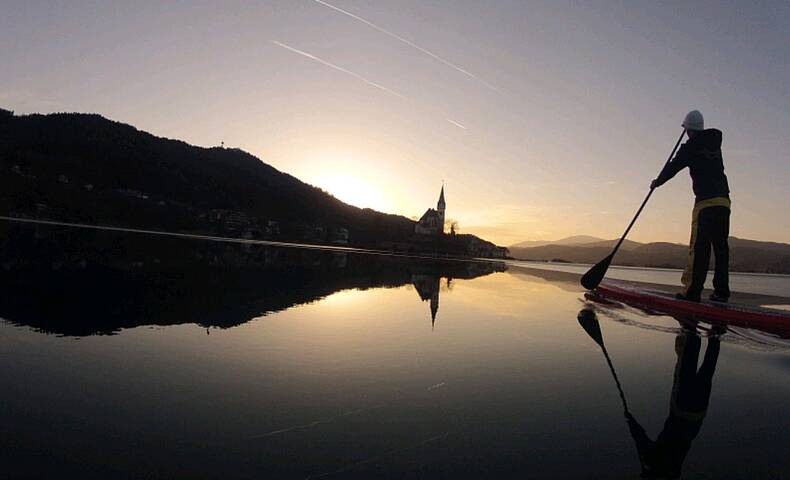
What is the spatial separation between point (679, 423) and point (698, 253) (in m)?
8.96

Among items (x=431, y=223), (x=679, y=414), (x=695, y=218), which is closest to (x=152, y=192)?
(x=431, y=223)

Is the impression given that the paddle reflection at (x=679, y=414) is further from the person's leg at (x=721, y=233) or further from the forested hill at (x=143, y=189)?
the forested hill at (x=143, y=189)

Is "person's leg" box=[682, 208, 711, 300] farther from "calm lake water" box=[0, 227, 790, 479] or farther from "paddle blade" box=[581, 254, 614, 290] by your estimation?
"paddle blade" box=[581, 254, 614, 290]

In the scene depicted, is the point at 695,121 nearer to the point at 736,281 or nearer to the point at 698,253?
the point at 698,253

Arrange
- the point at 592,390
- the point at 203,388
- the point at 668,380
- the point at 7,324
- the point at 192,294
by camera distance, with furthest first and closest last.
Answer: the point at 192,294 < the point at 7,324 < the point at 668,380 < the point at 592,390 < the point at 203,388

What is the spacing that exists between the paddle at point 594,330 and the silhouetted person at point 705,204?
3.10 metres

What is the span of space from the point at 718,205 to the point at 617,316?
3953 mm

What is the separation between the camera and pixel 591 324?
9.48 m

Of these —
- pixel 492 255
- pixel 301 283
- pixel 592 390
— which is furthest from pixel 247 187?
pixel 592 390

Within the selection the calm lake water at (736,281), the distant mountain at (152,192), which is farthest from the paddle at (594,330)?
the distant mountain at (152,192)

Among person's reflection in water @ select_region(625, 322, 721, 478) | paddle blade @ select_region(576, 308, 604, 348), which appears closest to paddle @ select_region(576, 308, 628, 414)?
paddle blade @ select_region(576, 308, 604, 348)

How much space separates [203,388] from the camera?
4082 millimetres

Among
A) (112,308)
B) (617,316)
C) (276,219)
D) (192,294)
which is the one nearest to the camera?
(112,308)

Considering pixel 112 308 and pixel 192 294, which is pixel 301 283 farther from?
pixel 112 308
